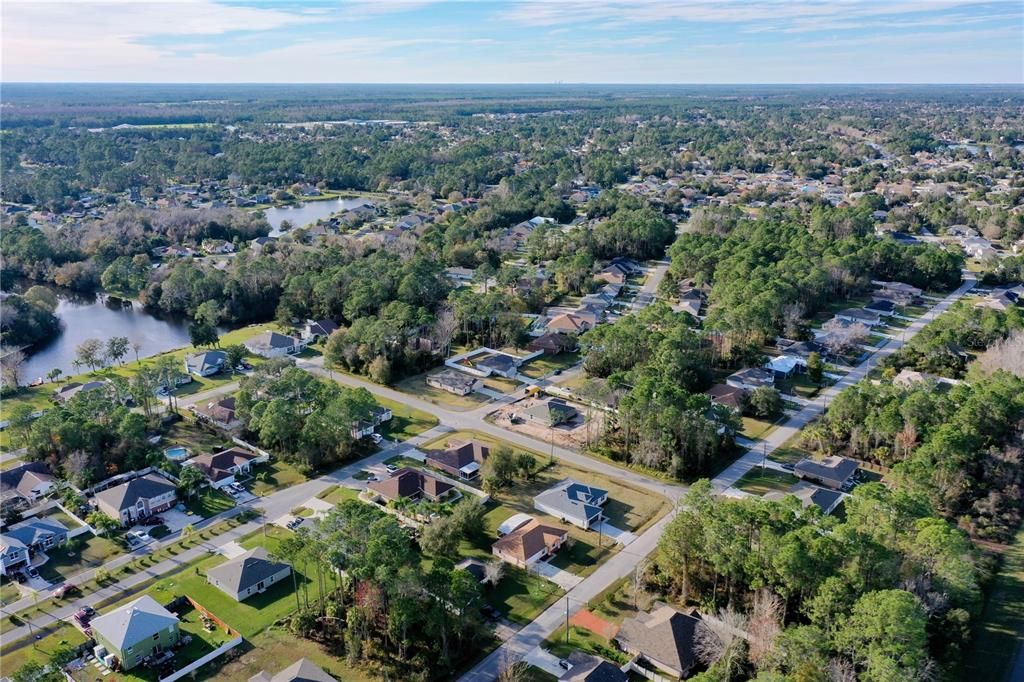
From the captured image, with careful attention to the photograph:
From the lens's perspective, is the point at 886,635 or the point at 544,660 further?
the point at 544,660

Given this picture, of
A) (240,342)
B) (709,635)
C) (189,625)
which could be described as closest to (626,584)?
(709,635)

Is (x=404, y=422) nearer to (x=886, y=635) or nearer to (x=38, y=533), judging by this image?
(x=38, y=533)

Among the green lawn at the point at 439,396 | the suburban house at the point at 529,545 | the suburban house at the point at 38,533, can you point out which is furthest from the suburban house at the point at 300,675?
the green lawn at the point at 439,396

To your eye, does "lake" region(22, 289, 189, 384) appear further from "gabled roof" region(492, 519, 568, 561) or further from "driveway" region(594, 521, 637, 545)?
"driveway" region(594, 521, 637, 545)

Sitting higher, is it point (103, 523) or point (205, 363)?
point (205, 363)

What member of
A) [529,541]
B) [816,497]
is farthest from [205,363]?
[816,497]

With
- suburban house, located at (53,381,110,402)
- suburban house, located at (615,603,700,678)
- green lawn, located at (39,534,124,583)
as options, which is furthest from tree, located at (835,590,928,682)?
suburban house, located at (53,381,110,402)
